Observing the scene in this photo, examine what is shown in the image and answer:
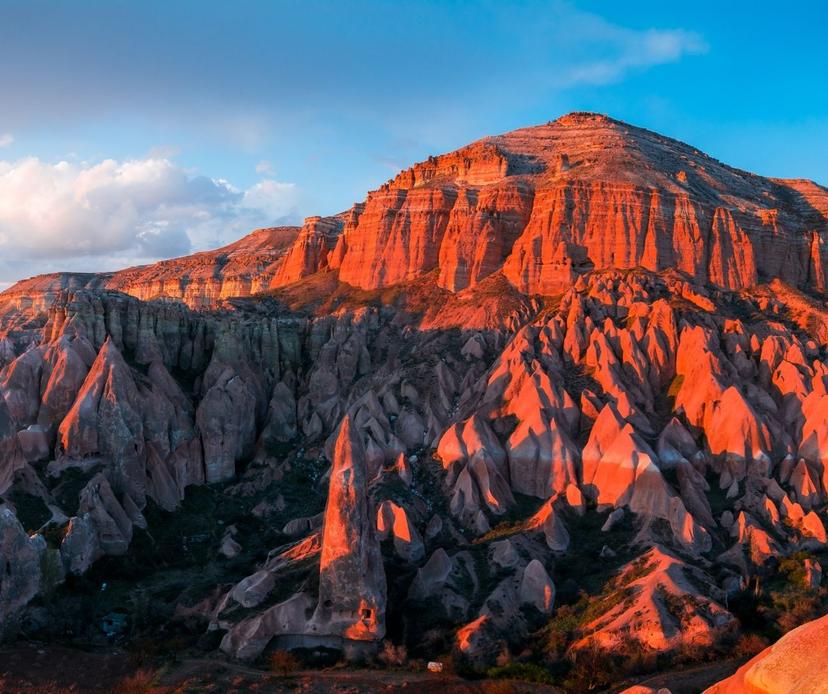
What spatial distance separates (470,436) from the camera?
1563 inches

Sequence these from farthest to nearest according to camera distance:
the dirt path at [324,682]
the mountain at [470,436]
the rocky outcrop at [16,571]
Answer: the rocky outcrop at [16,571], the mountain at [470,436], the dirt path at [324,682]

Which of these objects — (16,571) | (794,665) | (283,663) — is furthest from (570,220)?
(794,665)

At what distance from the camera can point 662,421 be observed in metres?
41.3

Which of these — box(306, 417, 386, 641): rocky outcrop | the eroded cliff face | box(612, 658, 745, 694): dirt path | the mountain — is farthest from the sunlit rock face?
the eroded cliff face

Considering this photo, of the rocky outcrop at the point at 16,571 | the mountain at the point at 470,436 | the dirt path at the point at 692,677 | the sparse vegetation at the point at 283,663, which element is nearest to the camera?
the dirt path at the point at 692,677

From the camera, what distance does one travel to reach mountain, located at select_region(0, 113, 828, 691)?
93.3ft

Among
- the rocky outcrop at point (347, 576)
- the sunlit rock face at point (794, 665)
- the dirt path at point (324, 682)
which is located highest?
the sunlit rock face at point (794, 665)

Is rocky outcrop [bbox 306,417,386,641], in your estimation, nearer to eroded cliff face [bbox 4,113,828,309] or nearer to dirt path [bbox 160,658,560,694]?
dirt path [bbox 160,658,560,694]

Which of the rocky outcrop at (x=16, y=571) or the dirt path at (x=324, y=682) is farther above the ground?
the rocky outcrop at (x=16, y=571)

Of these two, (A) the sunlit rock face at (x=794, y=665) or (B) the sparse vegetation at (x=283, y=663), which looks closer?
(A) the sunlit rock face at (x=794, y=665)

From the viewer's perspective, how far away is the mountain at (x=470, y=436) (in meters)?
28.4

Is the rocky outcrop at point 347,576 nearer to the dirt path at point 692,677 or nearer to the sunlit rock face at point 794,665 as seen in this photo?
the dirt path at point 692,677

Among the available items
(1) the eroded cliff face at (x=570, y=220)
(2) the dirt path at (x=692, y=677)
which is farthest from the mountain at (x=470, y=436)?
(2) the dirt path at (x=692, y=677)

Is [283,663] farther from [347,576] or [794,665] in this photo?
[794,665]
